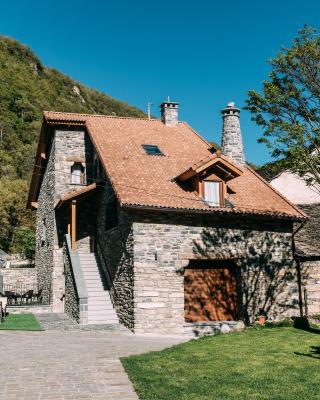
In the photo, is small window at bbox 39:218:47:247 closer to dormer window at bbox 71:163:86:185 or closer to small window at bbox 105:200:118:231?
dormer window at bbox 71:163:86:185

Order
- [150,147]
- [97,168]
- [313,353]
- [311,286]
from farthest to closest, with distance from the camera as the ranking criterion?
1. [97,168]
2. [150,147]
3. [311,286]
4. [313,353]

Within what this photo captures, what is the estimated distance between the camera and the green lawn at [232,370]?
8.11 meters

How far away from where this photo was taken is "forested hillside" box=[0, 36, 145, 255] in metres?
40.9

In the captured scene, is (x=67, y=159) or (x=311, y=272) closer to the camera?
(x=311, y=272)

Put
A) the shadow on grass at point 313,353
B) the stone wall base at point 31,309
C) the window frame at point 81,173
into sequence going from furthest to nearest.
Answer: the window frame at point 81,173 < the stone wall base at point 31,309 < the shadow on grass at point 313,353

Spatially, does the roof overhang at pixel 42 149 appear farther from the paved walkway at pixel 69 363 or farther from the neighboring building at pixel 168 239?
the paved walkway at pixel 69 363

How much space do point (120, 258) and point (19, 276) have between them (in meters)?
13.6

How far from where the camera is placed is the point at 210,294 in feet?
55.6

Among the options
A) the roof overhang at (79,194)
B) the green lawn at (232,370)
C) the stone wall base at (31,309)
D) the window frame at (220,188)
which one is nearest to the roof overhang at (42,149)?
the roof overhang at (79,194)

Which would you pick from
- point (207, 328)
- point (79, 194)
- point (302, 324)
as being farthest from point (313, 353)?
point (79, 194)

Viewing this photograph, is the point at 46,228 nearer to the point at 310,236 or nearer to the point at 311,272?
the point at 310,236

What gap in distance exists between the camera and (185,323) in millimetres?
15766

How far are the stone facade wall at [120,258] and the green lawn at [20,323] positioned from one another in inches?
116

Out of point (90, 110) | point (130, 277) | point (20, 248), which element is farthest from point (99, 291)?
point (90, 110)
